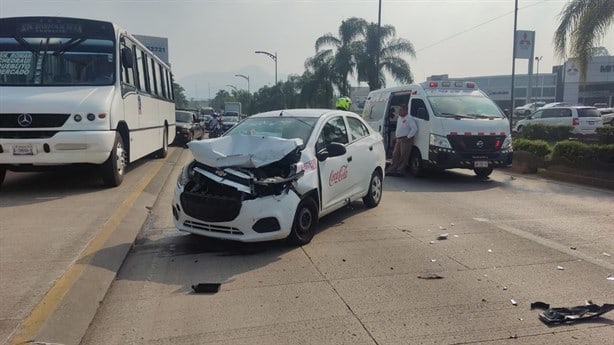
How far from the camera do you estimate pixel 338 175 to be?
7188 mm

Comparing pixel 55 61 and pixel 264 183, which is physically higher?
pixel 55 61

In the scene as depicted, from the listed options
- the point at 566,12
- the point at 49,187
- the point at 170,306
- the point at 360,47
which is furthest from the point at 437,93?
the point at 360,47

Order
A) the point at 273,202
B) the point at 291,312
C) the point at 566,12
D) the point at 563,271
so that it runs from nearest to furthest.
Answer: the point at 291,312, the point at 563,271, the point at 273,202, the point at 566,12

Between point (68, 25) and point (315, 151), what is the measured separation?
620 cm

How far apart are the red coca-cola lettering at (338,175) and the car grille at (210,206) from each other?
5.35ft

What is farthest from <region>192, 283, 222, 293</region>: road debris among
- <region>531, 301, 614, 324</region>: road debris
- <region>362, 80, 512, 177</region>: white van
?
<region>362, 80, 512, 177</region>: white van

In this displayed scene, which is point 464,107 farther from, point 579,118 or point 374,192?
point 579,118

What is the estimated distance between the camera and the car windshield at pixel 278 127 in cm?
697

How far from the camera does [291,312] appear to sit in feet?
14.1

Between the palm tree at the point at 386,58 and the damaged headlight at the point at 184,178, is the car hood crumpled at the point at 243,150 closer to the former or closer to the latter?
the damaged headlight at the point at 184,178

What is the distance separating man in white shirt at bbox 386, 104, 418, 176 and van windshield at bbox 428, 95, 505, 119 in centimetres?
69

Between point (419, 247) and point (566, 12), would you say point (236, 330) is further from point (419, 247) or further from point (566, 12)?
point (566, 12)

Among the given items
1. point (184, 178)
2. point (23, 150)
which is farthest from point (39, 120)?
point (184, 178)

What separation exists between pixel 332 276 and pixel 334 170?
216 cm
